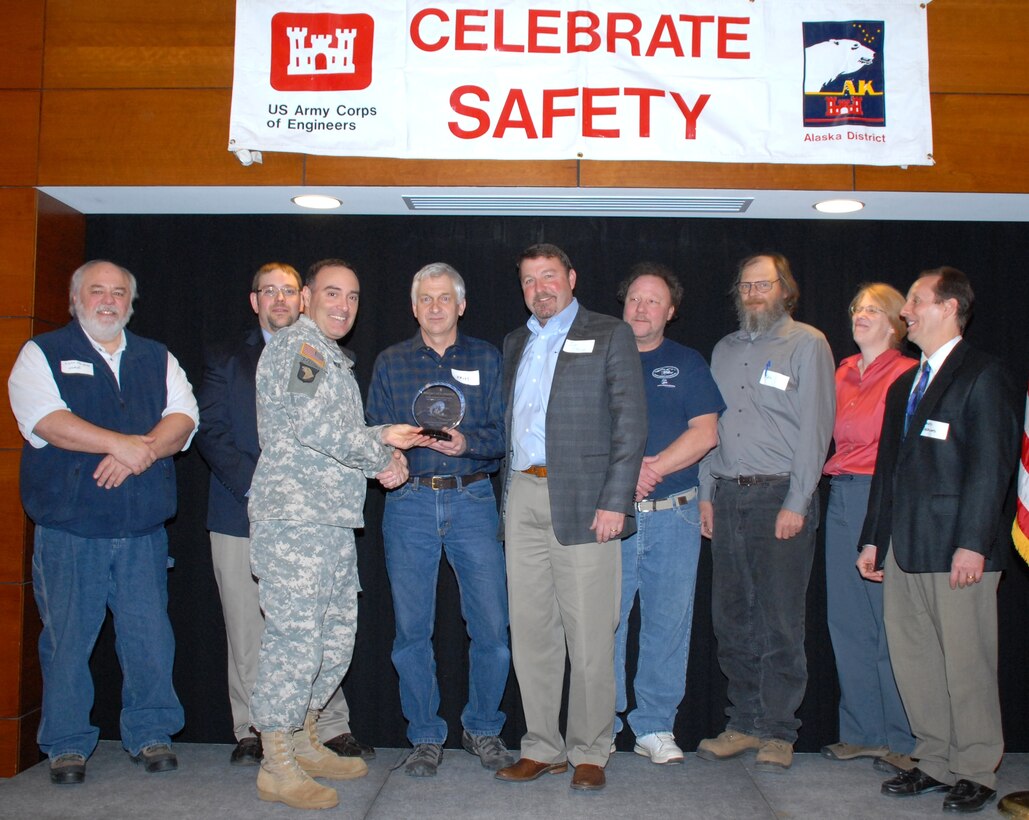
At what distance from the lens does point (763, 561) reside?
387 cm

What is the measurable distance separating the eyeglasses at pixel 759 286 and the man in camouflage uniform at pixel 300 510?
1701 mm

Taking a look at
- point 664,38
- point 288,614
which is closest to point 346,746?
point 288,614

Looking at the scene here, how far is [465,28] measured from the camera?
4.09m

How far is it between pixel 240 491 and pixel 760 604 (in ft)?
7.52

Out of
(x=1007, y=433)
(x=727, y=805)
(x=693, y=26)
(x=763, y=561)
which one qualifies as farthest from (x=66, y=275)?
(x=1007, y=433)

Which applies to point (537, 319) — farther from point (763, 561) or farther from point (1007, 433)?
point (1007, 433)

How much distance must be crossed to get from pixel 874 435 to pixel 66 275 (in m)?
3.83

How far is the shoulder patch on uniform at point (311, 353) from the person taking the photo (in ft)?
10.8

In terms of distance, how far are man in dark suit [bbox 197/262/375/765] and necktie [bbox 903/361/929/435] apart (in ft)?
8.71

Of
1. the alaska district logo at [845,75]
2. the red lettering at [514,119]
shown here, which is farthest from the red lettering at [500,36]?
the alaska district logo at [845,75]

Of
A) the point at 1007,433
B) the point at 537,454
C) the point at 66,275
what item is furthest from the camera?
the point at 66,275

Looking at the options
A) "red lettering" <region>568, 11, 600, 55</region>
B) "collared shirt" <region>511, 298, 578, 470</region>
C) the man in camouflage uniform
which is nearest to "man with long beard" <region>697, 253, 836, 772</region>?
"collared shirt" <region>511, 298, 578, 470</region>

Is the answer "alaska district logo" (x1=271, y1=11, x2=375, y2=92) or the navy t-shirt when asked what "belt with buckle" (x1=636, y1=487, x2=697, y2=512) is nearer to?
the navy t-shirt

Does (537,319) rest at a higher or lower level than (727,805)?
higher
